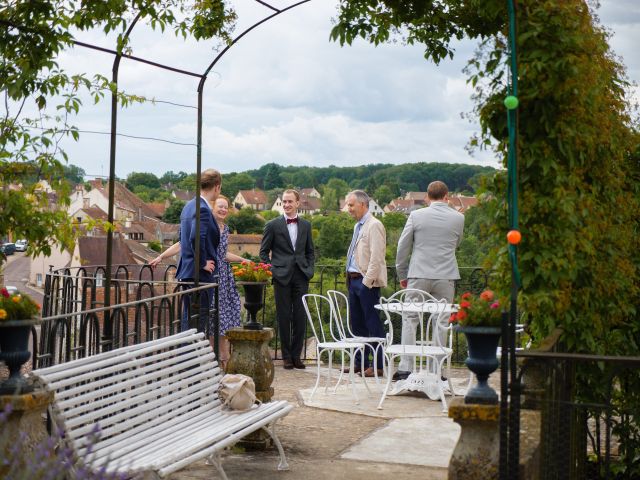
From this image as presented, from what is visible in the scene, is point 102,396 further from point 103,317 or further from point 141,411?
point 103,317

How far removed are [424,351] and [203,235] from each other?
2191 mm

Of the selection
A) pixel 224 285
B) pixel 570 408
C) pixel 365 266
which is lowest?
pixel 570 408

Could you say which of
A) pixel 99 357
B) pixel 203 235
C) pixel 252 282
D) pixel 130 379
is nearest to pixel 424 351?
pixel 252 282

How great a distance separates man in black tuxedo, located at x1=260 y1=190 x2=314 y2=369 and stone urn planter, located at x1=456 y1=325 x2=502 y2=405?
17.8ft

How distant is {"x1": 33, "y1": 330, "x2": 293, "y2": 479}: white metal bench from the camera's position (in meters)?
4.04

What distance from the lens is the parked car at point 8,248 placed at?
5005 millimetres

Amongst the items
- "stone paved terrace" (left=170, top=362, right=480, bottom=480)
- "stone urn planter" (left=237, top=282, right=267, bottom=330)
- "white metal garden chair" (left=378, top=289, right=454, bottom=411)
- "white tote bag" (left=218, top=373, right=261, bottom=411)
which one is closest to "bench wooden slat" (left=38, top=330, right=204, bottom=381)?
"white tote bag" (left=218, top=373, right=261, bottom=411)

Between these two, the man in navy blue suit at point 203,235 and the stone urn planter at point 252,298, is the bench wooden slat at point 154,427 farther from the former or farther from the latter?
the man in navy blue suit at point 203,235

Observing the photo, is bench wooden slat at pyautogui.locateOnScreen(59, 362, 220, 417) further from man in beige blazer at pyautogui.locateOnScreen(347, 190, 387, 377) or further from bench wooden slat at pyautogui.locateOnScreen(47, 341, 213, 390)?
man in beige blazer at pyautogui.locateOnScreen(347, 190, 387, 377)

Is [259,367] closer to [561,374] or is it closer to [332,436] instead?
[332,436]

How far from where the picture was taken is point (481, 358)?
396 centimetres

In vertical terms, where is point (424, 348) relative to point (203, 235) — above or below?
below

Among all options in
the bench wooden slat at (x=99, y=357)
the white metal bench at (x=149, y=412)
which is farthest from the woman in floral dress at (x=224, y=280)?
the bench wooden slat at (x=99, y=357)

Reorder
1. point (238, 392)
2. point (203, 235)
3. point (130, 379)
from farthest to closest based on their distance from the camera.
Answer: point (203, 235), point (238, 392), point (130, 379)
